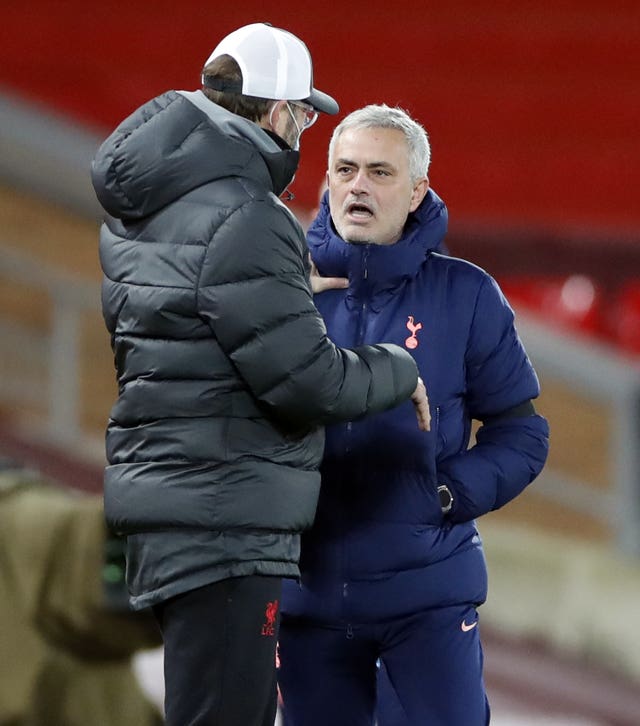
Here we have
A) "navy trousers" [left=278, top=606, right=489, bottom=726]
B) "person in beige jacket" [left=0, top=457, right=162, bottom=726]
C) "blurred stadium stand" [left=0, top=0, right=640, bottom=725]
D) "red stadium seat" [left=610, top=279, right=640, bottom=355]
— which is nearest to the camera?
"navy trousers" [left=278, top=606, right=489, bottom=726]

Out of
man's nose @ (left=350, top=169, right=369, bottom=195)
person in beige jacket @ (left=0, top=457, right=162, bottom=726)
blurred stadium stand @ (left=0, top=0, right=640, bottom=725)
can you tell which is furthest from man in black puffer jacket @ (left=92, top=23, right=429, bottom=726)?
blurred stadium stand @ (left=0, top=0, right=640, bottom=725)

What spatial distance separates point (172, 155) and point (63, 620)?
3.68ft

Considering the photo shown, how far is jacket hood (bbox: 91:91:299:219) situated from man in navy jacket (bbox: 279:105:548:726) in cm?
26

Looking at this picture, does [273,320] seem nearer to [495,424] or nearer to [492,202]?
[495,424]

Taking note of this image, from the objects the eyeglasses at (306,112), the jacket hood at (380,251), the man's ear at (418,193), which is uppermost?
the eyeglasses at (306,112)

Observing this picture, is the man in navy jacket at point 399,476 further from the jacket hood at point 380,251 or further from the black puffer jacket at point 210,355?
the black puffer jacket at point 210,355

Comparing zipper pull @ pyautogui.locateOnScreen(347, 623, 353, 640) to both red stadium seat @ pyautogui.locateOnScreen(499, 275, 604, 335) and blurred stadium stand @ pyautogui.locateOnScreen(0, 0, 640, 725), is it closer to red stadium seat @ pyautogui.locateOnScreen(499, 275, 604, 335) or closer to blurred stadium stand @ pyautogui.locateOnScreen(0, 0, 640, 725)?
blurred stadium stand @ pyautogui.locateOnScreen(0, 0, 640, 725)

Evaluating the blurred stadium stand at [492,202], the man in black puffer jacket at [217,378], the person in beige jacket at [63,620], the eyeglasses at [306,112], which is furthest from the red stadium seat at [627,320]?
the man in black puffer jacket at [217,378]

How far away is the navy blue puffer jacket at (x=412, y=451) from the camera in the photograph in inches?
76.1

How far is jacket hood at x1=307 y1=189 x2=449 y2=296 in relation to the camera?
195cm

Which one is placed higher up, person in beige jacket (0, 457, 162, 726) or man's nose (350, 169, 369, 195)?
man's nose (350, 169, 369, 195)

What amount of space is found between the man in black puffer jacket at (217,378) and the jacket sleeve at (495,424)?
25 centimetres

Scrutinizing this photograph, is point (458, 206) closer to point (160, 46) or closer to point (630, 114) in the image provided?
point (630, 114)

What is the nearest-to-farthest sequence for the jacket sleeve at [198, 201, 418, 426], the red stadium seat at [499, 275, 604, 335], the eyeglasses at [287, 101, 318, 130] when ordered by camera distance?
the jacket sleeve at [198, 201, 418, 426] < the eyeglasses at [287, 101, 318, 130] < the red stadium seat at [499, 275, 604, 335]
